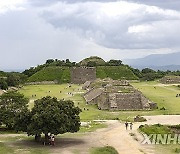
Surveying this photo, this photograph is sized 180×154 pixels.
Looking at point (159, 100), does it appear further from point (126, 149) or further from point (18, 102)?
point (126, 149)

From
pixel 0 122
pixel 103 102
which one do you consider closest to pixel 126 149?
pixel 0 122

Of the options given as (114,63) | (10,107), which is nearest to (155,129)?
(10,107)

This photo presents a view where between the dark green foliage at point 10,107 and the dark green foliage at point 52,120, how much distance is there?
4.75 meters

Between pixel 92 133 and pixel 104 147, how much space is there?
7159 mm

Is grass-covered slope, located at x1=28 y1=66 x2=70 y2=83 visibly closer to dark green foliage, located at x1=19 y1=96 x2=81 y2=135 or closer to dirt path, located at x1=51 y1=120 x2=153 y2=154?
dirt path, located at x1=51 y1=120 x2=153 y2=154

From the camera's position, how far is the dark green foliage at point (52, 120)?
3319cm

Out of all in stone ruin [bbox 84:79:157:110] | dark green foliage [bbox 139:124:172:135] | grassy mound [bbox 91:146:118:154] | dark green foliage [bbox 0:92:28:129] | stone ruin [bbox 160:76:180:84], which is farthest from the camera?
stone ruin [bbox 160:76:180:84]

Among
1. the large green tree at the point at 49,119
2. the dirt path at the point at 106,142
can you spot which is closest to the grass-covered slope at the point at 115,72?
the dirt path at the point at 106,142

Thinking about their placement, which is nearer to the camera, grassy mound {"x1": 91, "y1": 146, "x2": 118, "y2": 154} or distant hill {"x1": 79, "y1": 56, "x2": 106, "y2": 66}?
grassy mound {"x1": 91, "y1": 146, "x2": 118, "y2": 154}

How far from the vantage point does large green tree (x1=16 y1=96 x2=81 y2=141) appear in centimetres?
3322

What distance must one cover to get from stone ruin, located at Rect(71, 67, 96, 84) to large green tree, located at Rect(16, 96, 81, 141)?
8405 cm

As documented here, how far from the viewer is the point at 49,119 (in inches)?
1307

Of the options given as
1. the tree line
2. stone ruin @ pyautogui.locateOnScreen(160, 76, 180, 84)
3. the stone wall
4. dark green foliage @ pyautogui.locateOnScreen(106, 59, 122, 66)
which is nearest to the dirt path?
the tree line

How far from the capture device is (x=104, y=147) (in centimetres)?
3253
